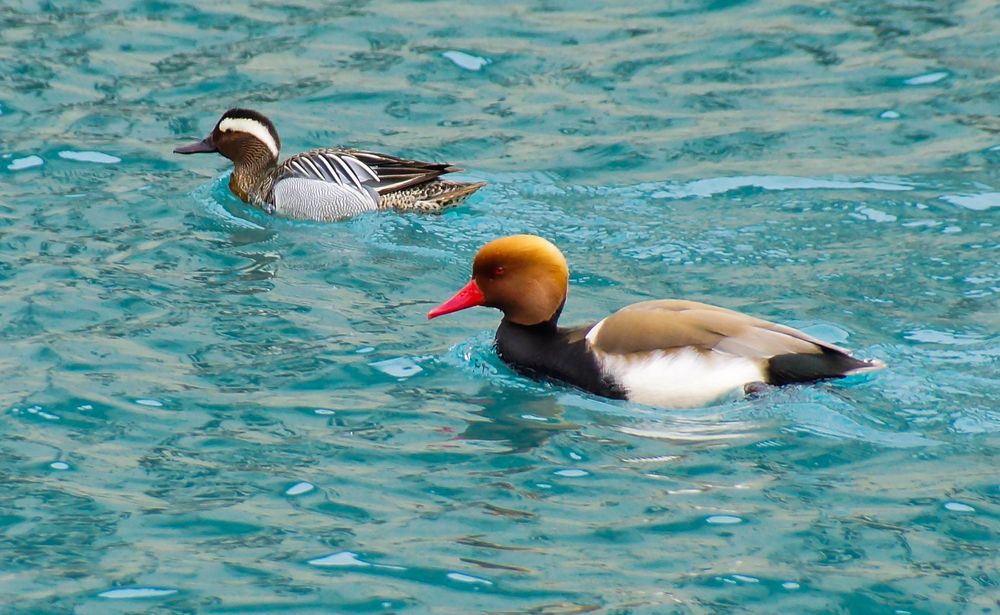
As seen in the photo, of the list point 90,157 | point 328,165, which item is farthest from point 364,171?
point 90,157

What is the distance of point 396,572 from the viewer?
20.1ft

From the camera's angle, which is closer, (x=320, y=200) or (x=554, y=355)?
(x=554, y=355)

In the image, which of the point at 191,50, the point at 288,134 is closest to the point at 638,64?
the point at 288,134

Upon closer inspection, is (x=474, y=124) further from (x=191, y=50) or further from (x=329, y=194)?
(x=191, y=50)

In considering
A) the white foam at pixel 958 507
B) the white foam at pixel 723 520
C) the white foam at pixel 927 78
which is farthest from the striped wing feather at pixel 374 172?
the white foam at pixel 958 507

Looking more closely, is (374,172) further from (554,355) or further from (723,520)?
(723,520)

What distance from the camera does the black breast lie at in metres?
7.93

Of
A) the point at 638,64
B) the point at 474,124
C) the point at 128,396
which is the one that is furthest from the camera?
the point at 638,64

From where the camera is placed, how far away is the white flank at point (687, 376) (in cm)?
778

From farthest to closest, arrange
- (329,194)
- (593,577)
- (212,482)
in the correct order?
(329,194) < (212,482) < (593,577)

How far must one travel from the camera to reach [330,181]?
36.3 feet

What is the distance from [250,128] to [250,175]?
0.36 m

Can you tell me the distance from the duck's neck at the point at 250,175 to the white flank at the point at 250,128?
117 mm

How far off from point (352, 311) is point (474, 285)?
1106 millimetres
